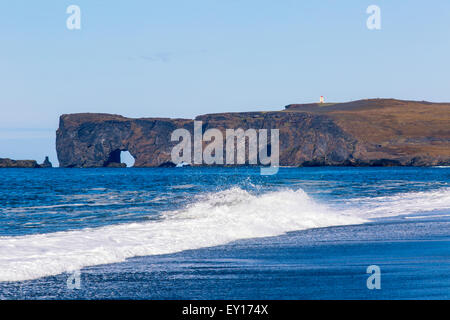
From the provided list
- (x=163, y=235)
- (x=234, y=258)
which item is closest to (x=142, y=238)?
(x=163, y=235)

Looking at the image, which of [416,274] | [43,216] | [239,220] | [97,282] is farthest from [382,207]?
[97,282]

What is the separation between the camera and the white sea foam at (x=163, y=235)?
12.9 m

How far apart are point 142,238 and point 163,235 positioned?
770mm

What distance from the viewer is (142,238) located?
16.8 metres

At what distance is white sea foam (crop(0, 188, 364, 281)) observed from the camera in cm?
1273

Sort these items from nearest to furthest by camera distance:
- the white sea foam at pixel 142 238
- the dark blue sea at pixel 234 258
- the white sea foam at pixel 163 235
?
the dark blue sea at pixel 234 258
the white sea foam at pixel 142 238
the white sea foam at pixel 163 235

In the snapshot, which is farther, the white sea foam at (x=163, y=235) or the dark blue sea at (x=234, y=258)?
the white sea foam at (x=163, y=235)

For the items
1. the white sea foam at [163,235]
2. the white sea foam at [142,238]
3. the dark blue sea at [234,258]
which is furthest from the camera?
the white sea foam at [163,235]

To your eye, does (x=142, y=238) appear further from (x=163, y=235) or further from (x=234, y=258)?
(x=234, y=258)

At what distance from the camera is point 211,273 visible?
11.6 meters

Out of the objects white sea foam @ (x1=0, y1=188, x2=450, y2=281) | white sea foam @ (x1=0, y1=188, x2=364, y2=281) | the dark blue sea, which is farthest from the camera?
→ white sea foam @ (x1=0, y1=188, x2=450, y2=281)

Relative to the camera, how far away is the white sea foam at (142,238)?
12.7 metres

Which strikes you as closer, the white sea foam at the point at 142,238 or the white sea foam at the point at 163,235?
the white sea foam at the point at 142,238
